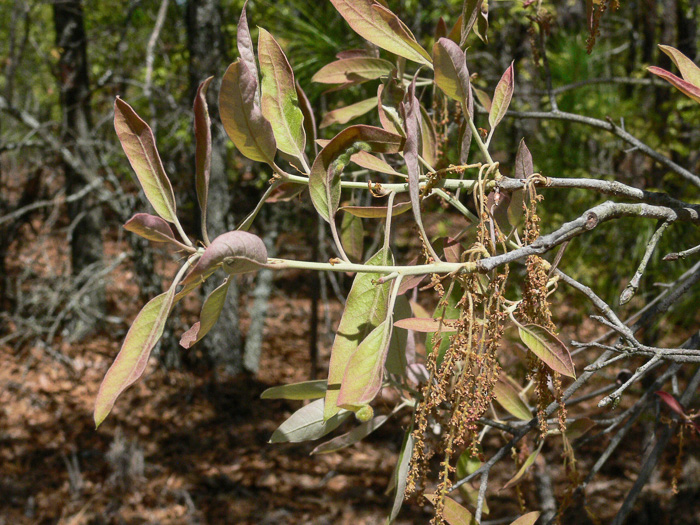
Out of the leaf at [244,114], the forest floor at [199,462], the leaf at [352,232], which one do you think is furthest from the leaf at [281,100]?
the forest floor at [199,462]

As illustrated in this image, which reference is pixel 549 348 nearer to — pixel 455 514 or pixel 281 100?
pixel 455 514

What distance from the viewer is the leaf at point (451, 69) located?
53 centimetres

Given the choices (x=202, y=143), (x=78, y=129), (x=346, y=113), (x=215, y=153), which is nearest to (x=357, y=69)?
(x=346, y=113)

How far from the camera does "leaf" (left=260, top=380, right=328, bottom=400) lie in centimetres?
70

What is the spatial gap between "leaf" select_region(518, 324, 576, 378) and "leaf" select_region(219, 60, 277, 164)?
0.98 feet

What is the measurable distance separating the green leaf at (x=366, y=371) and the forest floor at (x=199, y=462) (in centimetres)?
167

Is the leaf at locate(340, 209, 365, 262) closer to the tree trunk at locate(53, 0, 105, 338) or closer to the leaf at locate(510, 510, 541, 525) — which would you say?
the leaf at locate(510, 510, 541, 525)

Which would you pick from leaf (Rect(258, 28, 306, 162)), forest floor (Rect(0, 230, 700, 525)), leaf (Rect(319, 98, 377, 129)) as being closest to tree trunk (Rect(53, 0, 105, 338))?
forest floor (Rect(0, 230, 700, 525))

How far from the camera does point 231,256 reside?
0.42 metres

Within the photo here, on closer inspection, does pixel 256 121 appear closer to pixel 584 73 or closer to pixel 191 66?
pixel 584 73

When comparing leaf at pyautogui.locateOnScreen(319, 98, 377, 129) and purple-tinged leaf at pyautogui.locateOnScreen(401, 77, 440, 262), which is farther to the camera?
leaf at pyautogui.locateOnScreen(319, 98, 377, 129)

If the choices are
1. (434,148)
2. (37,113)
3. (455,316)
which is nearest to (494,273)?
(455,316)

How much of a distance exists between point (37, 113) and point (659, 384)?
4.98m

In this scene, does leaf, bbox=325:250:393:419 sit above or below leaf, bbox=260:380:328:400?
above
